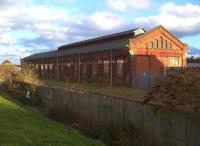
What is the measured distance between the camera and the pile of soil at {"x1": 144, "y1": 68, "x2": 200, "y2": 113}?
39.2ft

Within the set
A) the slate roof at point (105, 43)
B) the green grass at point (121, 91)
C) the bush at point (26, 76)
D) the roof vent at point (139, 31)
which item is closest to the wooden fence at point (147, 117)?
the green grass at point (121, 91)

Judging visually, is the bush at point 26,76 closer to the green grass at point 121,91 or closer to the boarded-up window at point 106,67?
the green grass at point 121,91

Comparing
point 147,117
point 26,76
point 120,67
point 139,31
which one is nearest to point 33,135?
point 147,117

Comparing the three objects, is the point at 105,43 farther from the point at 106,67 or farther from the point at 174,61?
the point at 174,61

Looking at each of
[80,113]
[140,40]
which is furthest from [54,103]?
[140,40]

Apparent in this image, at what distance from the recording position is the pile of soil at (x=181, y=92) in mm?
11945

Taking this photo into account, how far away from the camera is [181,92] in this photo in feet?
40.7

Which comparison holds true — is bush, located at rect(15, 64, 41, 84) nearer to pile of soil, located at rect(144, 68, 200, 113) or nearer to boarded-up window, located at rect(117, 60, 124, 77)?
boarded-up window, located at rect(117, 60, 124, 77)

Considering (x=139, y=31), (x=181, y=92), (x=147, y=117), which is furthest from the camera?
(x=139, y=31)

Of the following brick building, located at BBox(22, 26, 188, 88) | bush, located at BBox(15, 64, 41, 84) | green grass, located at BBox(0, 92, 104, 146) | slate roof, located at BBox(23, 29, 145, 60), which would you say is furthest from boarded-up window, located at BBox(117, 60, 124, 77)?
green grass, located at BBox(0, 92, 104, 146)

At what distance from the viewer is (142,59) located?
51.6 metres

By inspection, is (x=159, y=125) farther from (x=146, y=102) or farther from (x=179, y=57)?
(x=179, y=57)

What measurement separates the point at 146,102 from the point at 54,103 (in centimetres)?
1280

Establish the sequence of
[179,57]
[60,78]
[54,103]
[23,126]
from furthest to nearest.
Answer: [60,78]
[179,57]
[54,103]
[23,126]
